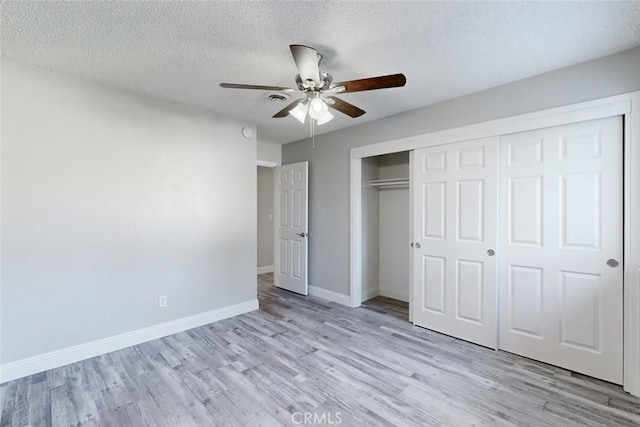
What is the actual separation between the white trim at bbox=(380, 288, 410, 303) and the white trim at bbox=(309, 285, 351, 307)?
747mm

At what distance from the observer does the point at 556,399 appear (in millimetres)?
2055

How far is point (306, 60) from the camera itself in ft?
5.99

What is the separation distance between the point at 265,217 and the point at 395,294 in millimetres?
3186

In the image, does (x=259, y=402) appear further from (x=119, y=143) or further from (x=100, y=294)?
(x=119, y=143)

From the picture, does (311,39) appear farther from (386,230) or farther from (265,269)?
(265,269)

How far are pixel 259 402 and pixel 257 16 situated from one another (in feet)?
8.18

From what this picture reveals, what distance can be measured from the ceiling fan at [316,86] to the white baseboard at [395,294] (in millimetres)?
2844

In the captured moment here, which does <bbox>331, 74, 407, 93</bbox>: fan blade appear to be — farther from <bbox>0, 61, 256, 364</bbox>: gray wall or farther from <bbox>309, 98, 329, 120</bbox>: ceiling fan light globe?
<bbox>0, 61, 256, 364</bbox>: gray wall

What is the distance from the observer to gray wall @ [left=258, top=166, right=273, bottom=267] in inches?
243

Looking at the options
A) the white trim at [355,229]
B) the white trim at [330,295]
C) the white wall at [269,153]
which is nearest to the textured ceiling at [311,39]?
the white trim at [355,229]

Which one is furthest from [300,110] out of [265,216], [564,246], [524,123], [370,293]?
[265,216]

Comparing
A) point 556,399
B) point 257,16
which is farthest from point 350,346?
point 257,16

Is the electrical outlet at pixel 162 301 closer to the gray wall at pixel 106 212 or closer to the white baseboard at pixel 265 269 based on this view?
the gray wall at pixel 106 212

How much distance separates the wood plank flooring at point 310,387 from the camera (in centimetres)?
188
